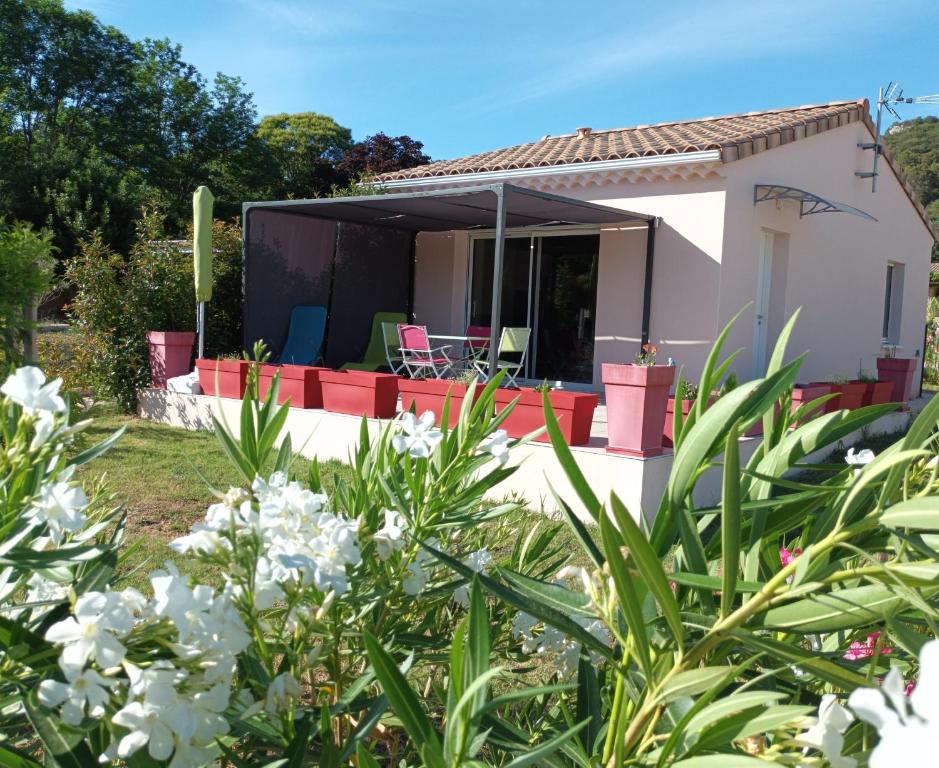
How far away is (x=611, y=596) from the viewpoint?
2.69 ft

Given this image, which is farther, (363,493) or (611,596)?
(363,493)

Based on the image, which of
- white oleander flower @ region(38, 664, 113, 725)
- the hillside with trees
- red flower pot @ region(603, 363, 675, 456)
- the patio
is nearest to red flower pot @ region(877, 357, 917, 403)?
the patio

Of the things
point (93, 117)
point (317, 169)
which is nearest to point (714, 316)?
point (317, 169)

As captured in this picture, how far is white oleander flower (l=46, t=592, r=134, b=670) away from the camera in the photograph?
1.91 ft

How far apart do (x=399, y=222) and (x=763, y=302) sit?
4.95m

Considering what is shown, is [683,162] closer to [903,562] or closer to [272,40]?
[903,562]

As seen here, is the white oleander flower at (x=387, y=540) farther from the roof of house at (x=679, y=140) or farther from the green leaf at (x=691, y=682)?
the roof of house at (x=679, y=140)

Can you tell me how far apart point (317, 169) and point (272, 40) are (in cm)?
1167

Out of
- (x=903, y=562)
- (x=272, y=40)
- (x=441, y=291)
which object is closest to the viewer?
(x=903, y=562)

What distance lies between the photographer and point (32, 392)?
0.71 metres

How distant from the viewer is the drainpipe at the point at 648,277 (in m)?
9.22

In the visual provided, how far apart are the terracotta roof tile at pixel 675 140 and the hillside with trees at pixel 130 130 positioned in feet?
51.4

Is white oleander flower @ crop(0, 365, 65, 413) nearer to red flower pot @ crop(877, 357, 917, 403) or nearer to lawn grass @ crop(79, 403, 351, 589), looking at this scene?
lawn grass @ crop(79, 403, 351, 589)

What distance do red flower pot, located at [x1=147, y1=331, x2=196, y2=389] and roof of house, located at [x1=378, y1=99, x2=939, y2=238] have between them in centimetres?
408
